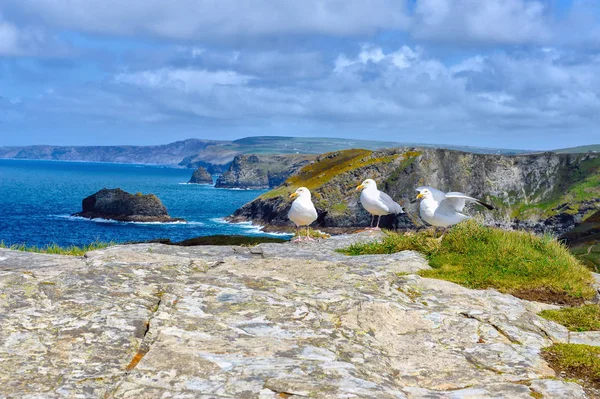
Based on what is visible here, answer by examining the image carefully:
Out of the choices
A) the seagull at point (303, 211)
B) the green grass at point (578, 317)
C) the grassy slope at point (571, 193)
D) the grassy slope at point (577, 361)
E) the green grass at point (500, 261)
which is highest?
the seagull at point (303, 211)

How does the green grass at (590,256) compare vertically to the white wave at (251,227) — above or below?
above

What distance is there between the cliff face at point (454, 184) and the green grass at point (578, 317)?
11790 centimetres

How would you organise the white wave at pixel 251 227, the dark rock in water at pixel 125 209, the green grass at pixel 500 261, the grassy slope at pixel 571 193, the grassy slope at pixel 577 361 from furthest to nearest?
the grassy slope at pixel 571 193 → the dark rock in water at pixel 125 209 → the white wave at pixel 251 227 → the green grass at pixel 500 261 → the grassy slope at pixel 577 361

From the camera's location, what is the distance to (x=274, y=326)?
868 centimetres

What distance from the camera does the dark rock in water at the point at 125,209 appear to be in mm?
140125

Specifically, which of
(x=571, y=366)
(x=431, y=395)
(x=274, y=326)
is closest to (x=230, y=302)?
(x=274, y=326)

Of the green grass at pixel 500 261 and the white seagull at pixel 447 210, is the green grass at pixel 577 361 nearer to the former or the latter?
the green grass at pixel 500 261

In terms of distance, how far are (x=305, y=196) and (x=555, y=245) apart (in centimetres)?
842

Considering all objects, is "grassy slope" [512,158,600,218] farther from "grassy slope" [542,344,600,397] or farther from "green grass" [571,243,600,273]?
"grassy slope" [542,344,600,397]

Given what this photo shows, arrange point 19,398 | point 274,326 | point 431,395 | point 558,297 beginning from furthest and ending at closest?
point 558,297 → point 274,326 → point 431,395 → point 19,398

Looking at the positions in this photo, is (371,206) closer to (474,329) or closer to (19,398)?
(474,329)

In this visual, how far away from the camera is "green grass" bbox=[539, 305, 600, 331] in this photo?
38.2 ft

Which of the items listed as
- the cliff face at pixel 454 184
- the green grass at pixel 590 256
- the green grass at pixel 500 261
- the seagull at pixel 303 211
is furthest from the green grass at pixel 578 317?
the cliff face at pixel 454 184

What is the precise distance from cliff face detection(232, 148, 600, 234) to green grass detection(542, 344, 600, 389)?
121 metres
